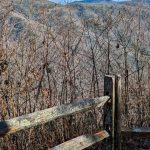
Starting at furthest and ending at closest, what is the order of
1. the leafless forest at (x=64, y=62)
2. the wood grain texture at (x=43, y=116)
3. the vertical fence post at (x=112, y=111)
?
the leafless forest at (x=64, y=62), the vertical fence post at (x=112, y=111), the wood grain texture at (x=43, y=116)

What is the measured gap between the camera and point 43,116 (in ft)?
15.4

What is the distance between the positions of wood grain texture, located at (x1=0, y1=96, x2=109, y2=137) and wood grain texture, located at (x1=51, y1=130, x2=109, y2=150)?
0.97 ft

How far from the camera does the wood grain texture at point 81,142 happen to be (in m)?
5.04

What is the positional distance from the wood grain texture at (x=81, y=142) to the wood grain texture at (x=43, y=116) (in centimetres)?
30

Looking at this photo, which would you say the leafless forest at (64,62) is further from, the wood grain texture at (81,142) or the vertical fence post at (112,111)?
the wood grain texture at (81,142)

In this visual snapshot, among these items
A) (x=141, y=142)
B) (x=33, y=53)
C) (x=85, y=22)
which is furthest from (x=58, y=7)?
(x=141, y=142)

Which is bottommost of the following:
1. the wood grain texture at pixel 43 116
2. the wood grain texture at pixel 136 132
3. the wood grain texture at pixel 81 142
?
the wood grain texture at pixel 136 132

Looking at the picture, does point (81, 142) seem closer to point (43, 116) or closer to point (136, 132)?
point (43, 116)

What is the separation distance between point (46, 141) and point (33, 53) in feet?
4.28

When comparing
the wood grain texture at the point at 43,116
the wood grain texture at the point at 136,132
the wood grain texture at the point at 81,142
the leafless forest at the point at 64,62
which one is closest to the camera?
the wood grain texture at the point at 43,116

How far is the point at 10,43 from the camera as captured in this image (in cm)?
742

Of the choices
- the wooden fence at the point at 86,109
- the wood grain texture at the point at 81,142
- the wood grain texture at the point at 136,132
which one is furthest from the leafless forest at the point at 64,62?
the wood grain texture at the point at 81,142

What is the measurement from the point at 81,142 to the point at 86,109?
37 centimetres

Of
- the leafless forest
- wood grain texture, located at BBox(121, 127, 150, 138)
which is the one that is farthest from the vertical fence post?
the leafless forest
